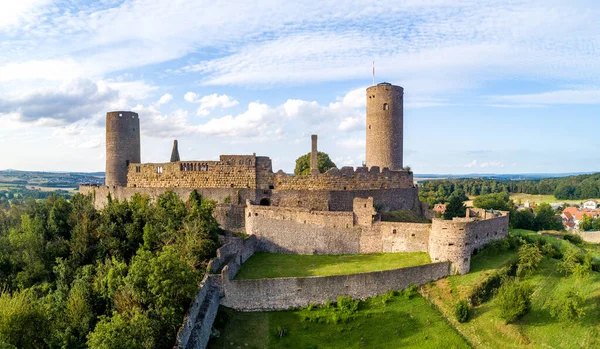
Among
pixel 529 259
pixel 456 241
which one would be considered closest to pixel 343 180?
pixel 456 241

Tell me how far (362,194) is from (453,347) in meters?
16.9

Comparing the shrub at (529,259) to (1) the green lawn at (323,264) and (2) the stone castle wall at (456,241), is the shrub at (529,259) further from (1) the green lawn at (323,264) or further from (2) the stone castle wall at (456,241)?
(1) the green lawn at (323,264)

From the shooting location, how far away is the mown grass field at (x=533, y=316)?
24047 millimetres

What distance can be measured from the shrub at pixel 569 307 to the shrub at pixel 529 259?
116 inches

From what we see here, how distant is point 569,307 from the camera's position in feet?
80.0

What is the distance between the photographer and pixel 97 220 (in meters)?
37.1

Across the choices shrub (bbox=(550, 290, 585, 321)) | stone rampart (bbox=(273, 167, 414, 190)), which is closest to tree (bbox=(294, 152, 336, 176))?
stone rampart (bbox=(273, 167, 414, 190))

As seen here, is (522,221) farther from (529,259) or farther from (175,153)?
(175,153)

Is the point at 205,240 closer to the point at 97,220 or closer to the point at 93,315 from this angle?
the point at 93,315

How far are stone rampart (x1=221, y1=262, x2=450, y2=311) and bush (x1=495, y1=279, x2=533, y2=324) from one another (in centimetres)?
556

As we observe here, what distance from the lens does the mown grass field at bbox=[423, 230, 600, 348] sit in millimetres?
24047

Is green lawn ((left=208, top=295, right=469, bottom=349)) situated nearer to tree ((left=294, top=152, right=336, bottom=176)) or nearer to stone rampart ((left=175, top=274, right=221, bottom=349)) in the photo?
stone rampart ((left=175, top=274, right=221, bottom=349))

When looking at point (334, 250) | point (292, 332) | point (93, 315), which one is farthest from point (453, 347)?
point (93, 315)

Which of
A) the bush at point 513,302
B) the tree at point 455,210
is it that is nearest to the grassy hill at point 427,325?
the bush at point 513,302
